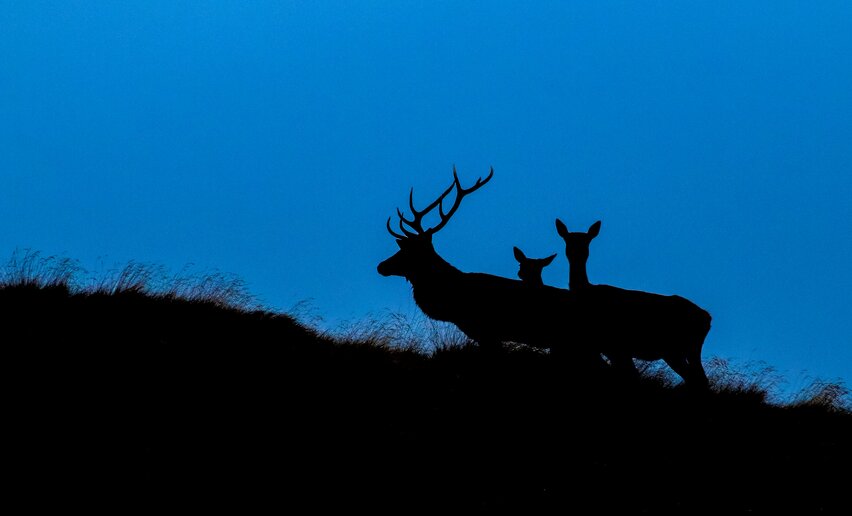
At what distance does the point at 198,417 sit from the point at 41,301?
3371 millimetres

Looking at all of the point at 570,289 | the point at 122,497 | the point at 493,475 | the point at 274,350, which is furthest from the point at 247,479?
the point at 570,289

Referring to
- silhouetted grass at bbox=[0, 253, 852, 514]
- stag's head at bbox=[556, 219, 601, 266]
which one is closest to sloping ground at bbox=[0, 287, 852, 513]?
silhouetted grass at bbox=[0, 253, 852, 514]

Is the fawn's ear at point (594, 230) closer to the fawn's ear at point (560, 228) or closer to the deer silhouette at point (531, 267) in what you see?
the fawn's ear at point (560, 228)

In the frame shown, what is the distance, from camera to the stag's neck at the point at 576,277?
958 cm

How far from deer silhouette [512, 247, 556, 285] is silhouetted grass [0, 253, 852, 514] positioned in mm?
901

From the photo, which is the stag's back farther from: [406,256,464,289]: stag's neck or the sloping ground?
[406,256,464,289]: stag's neck

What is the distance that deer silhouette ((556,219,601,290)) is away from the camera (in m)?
9.51

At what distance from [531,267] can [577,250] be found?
1080 millimetres

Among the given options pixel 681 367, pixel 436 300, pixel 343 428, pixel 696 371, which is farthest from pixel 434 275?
pixel 343 428

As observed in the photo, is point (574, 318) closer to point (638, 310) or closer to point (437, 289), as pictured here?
point (638, 310)

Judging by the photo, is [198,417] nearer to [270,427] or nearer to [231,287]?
[270,427]

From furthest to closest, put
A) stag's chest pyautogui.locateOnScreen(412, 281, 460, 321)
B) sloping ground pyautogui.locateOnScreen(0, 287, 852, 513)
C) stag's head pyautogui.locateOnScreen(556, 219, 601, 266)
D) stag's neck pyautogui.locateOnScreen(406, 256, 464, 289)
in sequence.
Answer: stag's neck pyautogui.locateOnScreen(406, 256, 464, 289)
stag's chest pyautogui.locateOnScreen(412, 281, 460, 321)
stag's head pyautogui.locateOnScreen(556, 219, 601, 266)
sloping ground pyautogui.locateOnScreen(0, 287, 852, 513)

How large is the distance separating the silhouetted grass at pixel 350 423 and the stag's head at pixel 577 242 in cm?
122

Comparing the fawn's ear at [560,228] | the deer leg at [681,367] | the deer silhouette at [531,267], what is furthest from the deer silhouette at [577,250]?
the deer leg at [681,367]
